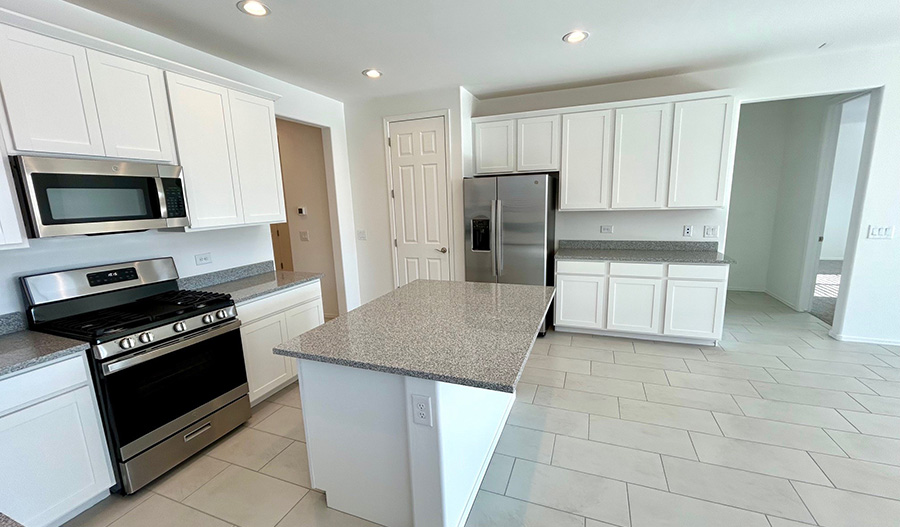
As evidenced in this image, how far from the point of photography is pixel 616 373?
2945 millimetres

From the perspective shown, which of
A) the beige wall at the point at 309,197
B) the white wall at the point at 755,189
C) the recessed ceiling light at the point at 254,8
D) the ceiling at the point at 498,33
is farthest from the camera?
the white wall at the point at 755,189

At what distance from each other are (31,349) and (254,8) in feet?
6.64

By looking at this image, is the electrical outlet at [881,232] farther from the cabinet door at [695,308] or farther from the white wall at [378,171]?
the white wall at [378,171]

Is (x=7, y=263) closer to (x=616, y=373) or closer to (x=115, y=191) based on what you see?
(x=115, y=191)

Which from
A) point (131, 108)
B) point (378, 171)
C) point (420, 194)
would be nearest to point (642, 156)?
point (420, 194)

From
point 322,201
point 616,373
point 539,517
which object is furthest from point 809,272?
point 322,201

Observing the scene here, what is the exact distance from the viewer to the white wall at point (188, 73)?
6.00 ft

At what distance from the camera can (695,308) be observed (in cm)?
330

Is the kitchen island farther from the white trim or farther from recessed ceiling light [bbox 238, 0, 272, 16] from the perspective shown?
the white trim

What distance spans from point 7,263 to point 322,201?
268 centimetres

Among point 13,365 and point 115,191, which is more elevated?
point 115,191

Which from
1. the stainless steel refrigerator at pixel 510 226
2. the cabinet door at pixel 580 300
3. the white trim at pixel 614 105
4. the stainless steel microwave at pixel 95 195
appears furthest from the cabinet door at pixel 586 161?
the stainless steel microwave at pixel 95 195

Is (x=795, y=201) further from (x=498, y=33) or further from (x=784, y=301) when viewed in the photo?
Result: (x=498, y=33)

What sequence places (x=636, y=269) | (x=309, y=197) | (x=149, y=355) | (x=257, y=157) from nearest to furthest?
1. (x=149, y=355)
2. (x=257, y=157)
3. (x=636, y=269)
4. (x=309, y=197)
